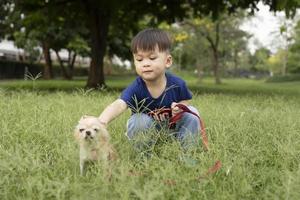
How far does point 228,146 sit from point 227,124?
1135 mm

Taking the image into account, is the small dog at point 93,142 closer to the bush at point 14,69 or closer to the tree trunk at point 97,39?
the tree trunk at point 97,39

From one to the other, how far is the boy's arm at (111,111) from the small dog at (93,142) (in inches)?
15.2

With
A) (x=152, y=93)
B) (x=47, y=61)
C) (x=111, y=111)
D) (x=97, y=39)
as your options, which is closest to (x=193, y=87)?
(x=97, y=39)

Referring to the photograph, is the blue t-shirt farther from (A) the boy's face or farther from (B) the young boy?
(A) the boy's face

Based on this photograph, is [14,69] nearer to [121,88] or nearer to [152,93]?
[121,88]

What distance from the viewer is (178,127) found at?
12.9 ft

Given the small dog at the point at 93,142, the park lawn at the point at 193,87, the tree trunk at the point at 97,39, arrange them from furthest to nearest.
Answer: the tree trunk at the point at 97,39 < the park lawn at the point at 193,87 < the small dog at the point at 93,142

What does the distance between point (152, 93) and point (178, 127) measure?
33 centimetres

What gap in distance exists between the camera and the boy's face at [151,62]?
3678 mm

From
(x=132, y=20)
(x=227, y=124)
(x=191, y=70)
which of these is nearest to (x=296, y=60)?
(x=191, y=70)

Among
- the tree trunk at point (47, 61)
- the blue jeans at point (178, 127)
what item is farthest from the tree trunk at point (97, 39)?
the tree trunk at point (47, 61)

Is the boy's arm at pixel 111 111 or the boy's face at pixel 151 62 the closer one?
the boy's arm at pixel 111 111

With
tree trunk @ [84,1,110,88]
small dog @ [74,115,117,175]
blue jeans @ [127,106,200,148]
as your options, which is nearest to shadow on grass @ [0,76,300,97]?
tree trunk @ [84,1,110,88]

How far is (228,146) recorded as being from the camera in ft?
11.8
